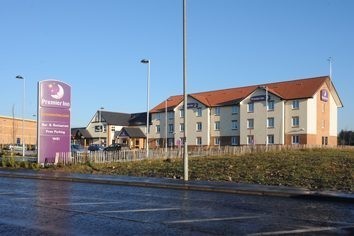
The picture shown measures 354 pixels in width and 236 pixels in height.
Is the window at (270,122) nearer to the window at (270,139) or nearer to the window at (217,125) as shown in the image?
the window at (270,139)

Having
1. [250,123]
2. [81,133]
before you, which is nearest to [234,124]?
[250,123]

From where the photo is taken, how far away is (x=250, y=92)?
85.0 metres

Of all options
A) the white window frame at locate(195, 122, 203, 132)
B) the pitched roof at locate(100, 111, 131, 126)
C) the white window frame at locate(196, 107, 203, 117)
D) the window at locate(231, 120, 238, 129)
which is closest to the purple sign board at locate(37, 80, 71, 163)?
the window at locate(231, 120, 238, 129)

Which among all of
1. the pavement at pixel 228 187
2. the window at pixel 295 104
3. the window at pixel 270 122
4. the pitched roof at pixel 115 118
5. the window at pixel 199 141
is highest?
the window at pixel 295 104

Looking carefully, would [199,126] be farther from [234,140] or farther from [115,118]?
[115,118]

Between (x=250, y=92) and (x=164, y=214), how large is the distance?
73910 mm

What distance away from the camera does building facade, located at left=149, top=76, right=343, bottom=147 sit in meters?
77.9

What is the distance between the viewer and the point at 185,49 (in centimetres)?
2402

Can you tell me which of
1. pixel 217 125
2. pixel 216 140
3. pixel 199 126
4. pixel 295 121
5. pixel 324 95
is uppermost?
pixel 324 95

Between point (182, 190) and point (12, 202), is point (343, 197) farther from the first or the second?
point (12, 202)

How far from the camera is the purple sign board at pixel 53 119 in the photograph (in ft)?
108

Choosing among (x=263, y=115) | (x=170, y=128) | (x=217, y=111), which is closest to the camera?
(x=263, y=115)

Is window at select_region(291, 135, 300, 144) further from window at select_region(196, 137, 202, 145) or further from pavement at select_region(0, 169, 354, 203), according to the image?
pavement at select_region(0, 169, 354, 203)

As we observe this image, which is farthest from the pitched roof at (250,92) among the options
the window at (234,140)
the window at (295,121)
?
the window at (234,140)
